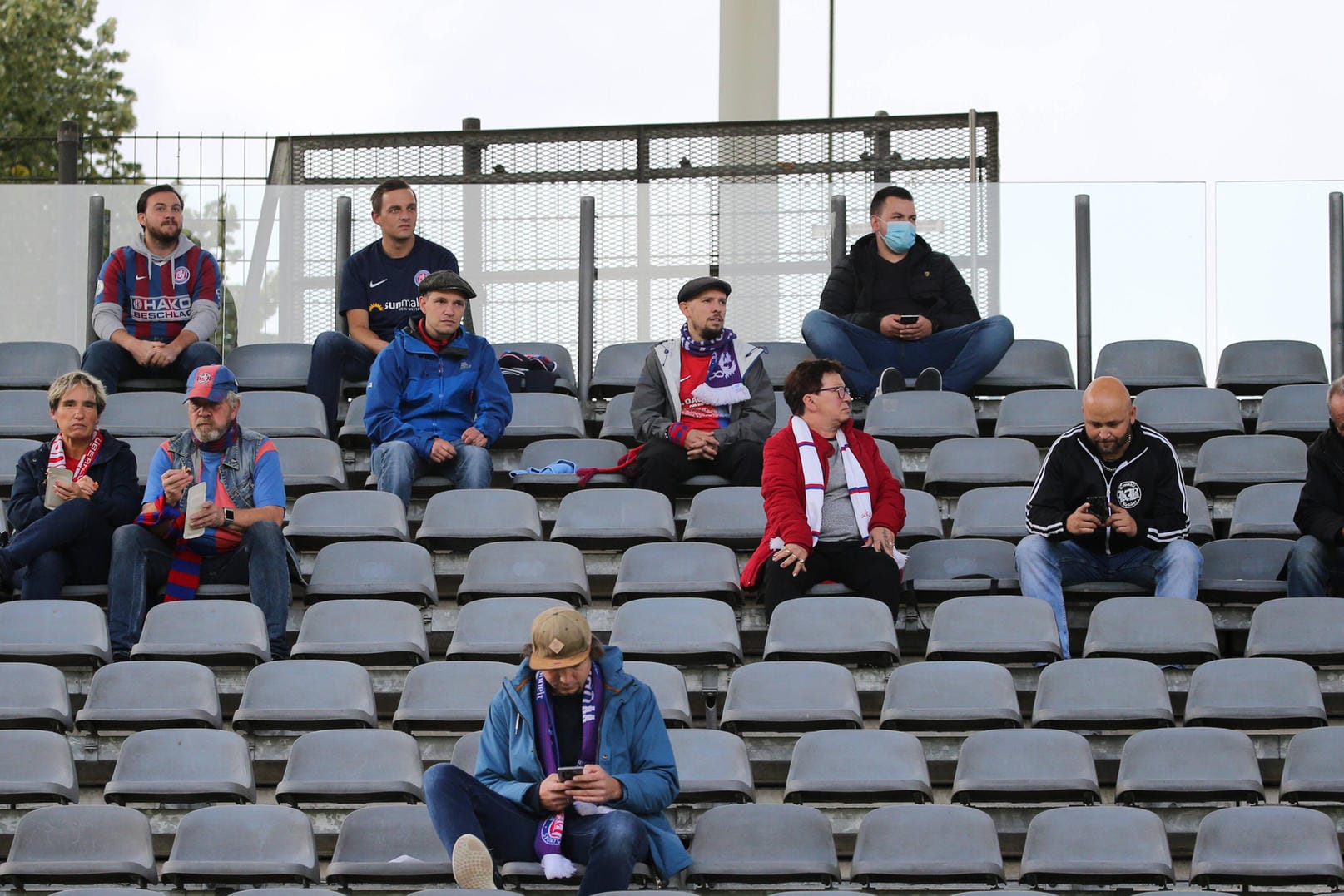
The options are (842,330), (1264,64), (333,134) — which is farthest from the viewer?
(1264,64)

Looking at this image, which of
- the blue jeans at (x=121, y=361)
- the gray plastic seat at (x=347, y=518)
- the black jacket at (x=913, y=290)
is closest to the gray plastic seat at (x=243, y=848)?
the gray plastic seat at (x=347, y=518)

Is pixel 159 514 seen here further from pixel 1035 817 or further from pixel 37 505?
pixel 1035 817

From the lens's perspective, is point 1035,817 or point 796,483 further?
point 796,483

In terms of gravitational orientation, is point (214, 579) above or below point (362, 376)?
below

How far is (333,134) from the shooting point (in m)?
10.9

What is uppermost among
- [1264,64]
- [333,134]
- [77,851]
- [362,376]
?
[1264,64]

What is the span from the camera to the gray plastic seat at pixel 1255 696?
6.70m

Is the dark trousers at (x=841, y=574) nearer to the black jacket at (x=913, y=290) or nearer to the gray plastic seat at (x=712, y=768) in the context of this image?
the gray plastic seat at (x=712, y=768)

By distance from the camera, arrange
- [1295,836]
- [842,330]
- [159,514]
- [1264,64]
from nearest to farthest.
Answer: [1295,836]
[159,514]
[842,330]
[1264,64]

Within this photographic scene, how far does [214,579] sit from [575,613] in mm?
2102

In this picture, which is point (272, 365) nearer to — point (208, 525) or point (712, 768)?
point (208, 525)

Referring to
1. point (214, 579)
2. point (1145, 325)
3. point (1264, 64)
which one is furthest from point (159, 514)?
point (1264, 64)

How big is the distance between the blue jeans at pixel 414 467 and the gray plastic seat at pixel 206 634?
1.09 meters

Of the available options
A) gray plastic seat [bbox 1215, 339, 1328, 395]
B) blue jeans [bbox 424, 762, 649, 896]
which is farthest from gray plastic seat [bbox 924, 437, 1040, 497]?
blue jeans [bbox 424, 762, 649, 896]
